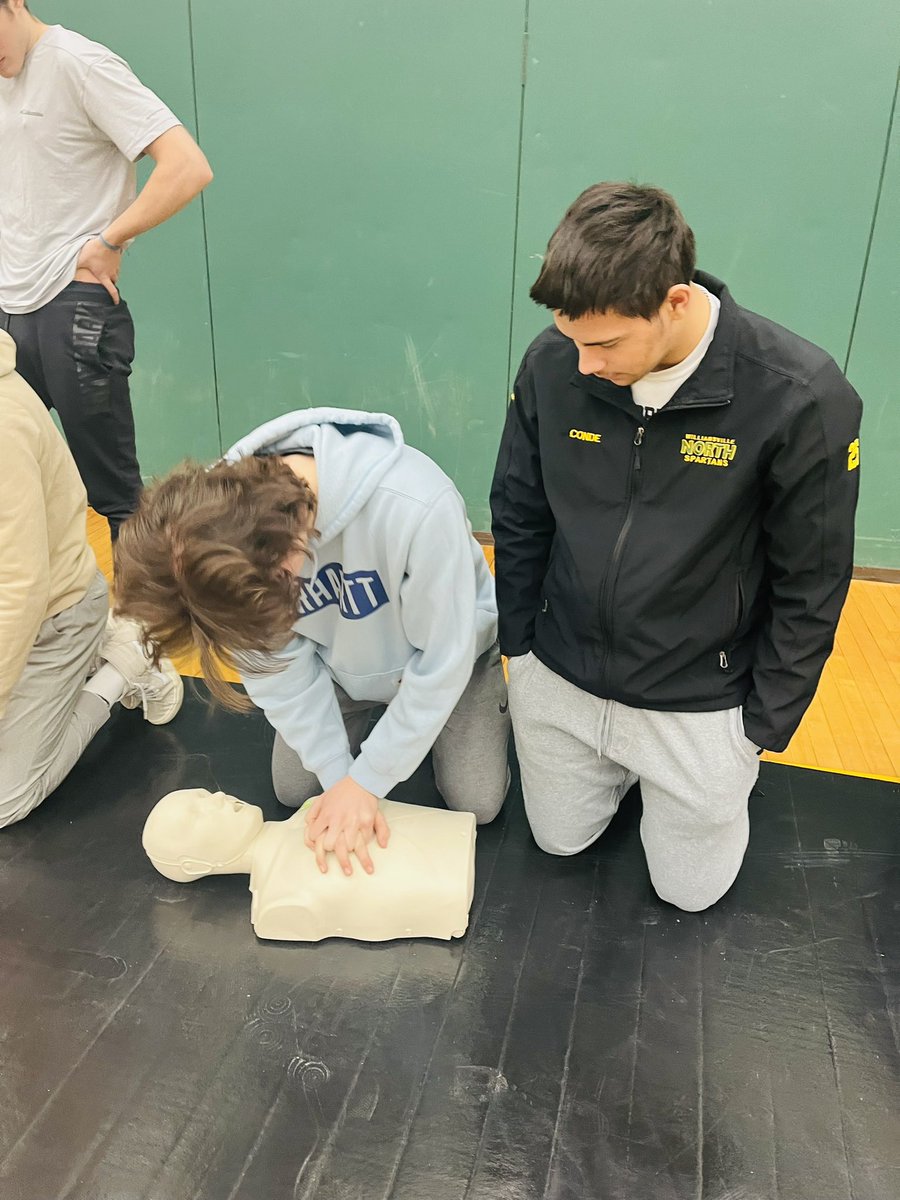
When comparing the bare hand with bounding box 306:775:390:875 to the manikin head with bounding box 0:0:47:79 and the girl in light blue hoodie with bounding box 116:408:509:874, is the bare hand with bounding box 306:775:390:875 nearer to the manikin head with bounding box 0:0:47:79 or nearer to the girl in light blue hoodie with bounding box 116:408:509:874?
the girl in light blue hoodie with bounding box 116:408:509:874

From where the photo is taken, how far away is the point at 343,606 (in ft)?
4.88

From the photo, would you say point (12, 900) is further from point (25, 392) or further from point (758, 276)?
point (758, 276)

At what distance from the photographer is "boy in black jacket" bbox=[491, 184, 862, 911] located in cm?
118

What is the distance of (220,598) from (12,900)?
2.84ft

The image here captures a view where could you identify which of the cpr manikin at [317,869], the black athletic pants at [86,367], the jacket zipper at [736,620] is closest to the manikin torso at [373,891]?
the cpr manikin at [317,869]

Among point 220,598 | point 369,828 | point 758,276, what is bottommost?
point 369,828

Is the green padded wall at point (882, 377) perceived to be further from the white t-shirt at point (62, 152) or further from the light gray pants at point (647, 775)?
the white t-shirt at point (62, 152)

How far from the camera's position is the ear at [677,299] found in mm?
1157

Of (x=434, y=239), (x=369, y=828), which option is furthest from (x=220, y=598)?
(x=434, y=239)

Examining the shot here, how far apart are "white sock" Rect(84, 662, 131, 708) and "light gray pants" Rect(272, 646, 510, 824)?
1.38ft

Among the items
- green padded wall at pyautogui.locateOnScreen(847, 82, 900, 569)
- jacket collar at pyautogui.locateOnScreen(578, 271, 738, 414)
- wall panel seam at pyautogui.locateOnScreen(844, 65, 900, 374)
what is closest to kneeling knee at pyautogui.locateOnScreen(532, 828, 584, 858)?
jacket collar at pyautogui.locateOnScreen(578, 271, 738, 414)

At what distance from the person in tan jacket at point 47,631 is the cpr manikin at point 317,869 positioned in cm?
37

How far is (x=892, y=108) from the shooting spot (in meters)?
2.38

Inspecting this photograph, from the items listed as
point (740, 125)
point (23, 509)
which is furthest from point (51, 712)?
point (740, 125)
